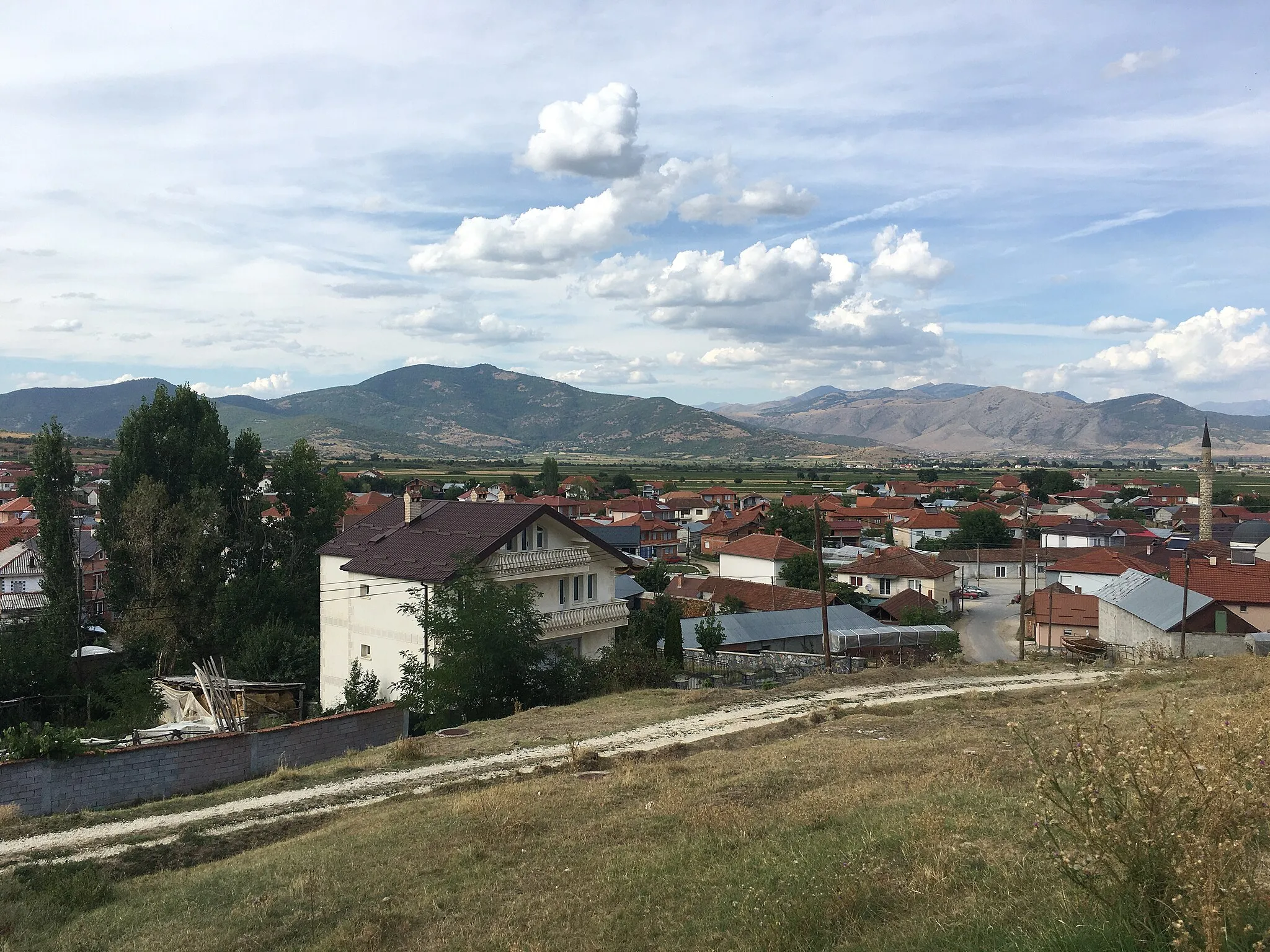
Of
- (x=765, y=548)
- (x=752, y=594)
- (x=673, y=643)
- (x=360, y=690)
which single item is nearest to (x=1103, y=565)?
(x=765, y=548)

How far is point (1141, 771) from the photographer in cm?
443

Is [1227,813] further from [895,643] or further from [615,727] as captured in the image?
[895,643]

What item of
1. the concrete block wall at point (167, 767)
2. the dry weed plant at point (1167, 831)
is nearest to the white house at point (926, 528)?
the concrete block wall at point (167, 767)

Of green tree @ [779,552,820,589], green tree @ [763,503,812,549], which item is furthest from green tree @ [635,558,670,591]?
green tree @ [763,503,812,549]

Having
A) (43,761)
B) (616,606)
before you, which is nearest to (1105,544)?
(616,606)

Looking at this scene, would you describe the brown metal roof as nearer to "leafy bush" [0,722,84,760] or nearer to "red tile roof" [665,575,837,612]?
"leafy bush" [0,722,84,760]

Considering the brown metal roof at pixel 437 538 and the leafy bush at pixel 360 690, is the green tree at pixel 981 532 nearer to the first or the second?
the brown metal roof at pixel 437 538

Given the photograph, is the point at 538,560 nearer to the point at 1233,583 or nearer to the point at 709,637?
the point at 709,637

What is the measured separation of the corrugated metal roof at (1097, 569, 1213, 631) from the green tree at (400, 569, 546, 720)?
24.4 metres

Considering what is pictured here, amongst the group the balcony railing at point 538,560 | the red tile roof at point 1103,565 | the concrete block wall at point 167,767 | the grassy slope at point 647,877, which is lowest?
the red tile roof at point 1103,565

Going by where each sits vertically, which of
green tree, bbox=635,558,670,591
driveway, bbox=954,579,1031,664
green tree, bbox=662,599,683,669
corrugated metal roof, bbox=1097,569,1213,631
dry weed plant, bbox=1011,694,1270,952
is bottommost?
driveway, bbox=954,579,1031,664

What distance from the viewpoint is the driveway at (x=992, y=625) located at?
4482 cm

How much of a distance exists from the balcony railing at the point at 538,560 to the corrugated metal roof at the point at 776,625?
12.3 m

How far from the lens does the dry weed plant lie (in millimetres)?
3943
